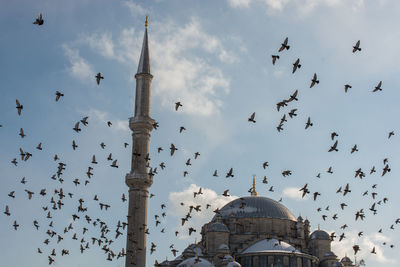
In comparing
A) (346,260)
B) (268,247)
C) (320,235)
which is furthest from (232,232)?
(346,260)

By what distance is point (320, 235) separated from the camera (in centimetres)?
5378

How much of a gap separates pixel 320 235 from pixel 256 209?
6.44 m

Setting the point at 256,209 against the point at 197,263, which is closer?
the point at 197,263

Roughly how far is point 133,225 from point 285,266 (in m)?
13.1

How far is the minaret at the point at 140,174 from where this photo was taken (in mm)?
43844

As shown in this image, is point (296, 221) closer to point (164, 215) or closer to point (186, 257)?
point (186, 257)

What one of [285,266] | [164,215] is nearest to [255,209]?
[285,266]

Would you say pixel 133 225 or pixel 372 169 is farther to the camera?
pixel 133 225

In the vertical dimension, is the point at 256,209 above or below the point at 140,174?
below

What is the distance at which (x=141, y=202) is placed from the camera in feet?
148

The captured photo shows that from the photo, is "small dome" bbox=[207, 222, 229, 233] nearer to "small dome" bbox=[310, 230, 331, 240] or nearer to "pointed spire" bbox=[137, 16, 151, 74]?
"small dome" bbox=[310, 230, 331, 240]

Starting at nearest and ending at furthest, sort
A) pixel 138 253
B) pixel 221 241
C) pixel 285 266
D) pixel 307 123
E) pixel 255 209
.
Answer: pixel 307 123
pixel 138 253
pixel 285 266
pixel 221 241
pixel 255 209

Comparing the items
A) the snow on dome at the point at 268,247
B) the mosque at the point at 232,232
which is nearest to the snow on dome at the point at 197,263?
the mosque at the point at 232,232

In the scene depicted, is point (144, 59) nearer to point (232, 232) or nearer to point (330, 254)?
point (232, 232)
